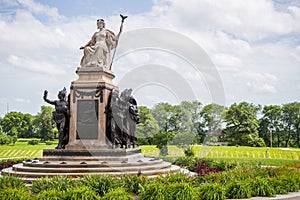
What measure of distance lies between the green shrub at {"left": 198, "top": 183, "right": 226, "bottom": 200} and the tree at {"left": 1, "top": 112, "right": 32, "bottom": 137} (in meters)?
62.8

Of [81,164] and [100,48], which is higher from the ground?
[100,48]

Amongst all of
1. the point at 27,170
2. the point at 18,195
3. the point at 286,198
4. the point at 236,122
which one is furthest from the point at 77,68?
the point at 236,122

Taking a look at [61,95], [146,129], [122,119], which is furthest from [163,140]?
[61,95]

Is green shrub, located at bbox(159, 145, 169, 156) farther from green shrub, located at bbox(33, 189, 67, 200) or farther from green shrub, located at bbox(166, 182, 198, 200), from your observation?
green shrub, located at bbox(33, 189, 67, 200)

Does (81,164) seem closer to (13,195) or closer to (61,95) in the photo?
(61,95)

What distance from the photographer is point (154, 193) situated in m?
7.90

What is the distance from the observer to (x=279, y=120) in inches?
2463

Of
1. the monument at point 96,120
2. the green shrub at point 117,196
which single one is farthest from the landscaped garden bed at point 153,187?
the monument at point 96,120

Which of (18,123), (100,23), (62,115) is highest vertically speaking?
(100,23)

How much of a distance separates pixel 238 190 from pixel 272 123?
58.3 metres

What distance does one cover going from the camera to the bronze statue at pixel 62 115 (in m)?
14.9

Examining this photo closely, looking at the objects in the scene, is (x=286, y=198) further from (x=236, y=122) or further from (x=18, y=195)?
(x=236, y=122)

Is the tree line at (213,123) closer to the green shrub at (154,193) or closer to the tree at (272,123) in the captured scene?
the tree at (272,123)

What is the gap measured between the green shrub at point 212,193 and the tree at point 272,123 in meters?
56.7
